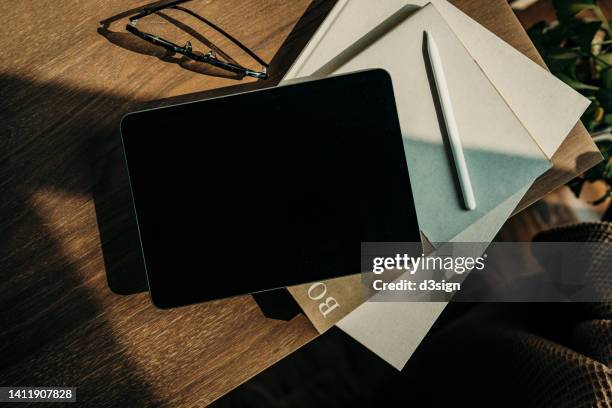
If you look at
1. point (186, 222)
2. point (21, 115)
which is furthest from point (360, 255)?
point (21, 115)

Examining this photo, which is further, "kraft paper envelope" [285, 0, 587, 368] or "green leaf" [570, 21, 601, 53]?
"green leaf" [570, 21, 601, 53]

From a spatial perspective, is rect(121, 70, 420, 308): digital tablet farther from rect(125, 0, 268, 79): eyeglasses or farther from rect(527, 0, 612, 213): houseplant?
rect(527, 0, 612, 213): houseplant

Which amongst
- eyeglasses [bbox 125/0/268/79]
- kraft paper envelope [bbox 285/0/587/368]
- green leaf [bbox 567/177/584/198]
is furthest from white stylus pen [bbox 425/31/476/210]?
green leaf [bbox 567/177/584/198]

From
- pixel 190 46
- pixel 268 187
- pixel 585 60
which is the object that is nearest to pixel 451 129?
pixel 268 187

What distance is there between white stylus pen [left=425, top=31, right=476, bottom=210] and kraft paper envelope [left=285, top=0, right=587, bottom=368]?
0.16ft

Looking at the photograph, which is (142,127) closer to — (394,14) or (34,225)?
(34,225)

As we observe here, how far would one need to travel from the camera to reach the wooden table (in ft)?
1.90

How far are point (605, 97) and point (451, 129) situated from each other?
0.28 meters

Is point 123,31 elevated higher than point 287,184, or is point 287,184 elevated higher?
point 123,31

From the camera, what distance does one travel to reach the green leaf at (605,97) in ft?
2.17

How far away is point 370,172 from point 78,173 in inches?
14.5

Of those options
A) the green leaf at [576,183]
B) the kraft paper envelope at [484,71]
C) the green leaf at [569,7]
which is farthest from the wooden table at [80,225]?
the green leaf at [576,183]

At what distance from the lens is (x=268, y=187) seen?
526 millimetres

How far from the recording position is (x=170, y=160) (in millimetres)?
524
